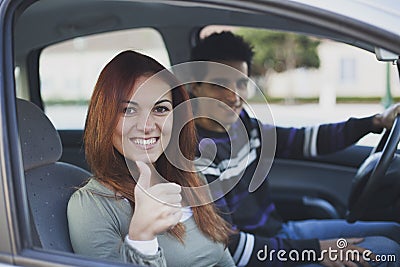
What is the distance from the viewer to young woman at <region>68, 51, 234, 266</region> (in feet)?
5.59

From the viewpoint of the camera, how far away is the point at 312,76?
17188 millimetres

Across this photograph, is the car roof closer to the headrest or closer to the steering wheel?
the headrest

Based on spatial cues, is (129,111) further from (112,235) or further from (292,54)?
(292,54)

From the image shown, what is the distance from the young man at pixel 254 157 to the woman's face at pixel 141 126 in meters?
0.29

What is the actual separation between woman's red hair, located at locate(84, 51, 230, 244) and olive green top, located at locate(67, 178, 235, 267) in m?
0.03

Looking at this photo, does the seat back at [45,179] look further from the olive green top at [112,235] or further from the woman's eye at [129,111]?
the woman's eye at [129,111]

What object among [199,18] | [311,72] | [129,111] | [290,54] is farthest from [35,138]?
[311,72]

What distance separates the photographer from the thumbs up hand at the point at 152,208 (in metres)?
1.67

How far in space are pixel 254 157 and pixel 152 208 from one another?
107cm

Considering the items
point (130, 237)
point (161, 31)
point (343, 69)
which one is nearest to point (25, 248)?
point (130, 237)

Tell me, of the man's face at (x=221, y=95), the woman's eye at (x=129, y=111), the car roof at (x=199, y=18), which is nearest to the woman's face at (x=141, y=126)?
the woman's eye at (x=129, y=111)

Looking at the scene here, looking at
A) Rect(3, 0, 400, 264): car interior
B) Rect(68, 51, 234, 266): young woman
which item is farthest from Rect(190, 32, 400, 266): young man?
Rect(68, 51, 234, 266): young woman

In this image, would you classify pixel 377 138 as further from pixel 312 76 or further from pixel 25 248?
pixel 312 76

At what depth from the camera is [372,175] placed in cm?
239
